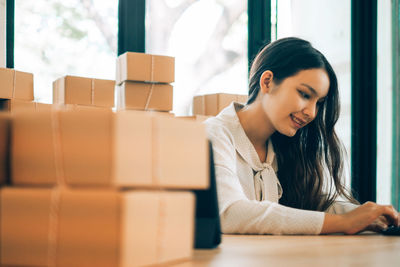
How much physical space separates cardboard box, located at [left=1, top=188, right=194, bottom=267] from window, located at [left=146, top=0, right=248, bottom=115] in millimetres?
3096

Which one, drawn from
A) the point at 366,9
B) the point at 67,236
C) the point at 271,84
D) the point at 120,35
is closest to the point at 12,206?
the point at 67,236

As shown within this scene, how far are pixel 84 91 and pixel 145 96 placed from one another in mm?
361

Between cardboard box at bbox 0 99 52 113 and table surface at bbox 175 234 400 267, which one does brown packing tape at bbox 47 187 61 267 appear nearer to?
table surface at bbox 175 234 400 267

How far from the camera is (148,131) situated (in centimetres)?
46

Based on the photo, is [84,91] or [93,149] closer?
[93,149]

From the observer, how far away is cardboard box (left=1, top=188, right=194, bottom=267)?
1.36 feet

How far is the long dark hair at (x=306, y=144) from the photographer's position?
1573mm

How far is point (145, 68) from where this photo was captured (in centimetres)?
299

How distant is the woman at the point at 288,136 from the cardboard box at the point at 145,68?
4.43 ft

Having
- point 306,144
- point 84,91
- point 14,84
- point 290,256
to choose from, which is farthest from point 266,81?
point 14,84

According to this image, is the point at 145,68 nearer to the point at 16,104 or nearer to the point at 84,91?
the point at 84,91

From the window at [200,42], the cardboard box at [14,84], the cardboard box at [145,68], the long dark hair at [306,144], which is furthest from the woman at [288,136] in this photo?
the window at [200,42]

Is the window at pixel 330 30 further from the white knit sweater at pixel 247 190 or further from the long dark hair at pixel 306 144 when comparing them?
the white knit sweater at pixel 247 190

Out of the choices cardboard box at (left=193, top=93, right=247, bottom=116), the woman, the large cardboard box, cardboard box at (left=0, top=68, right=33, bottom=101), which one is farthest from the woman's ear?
cardboard box at (left=0, top=68, right=33, bottom=101)
